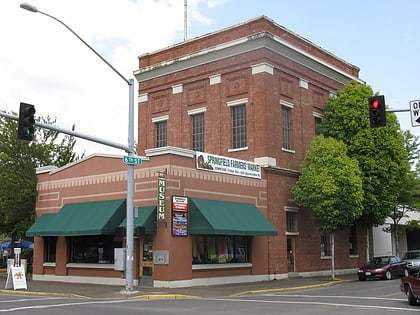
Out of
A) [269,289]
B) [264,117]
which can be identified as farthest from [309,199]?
[269,289]

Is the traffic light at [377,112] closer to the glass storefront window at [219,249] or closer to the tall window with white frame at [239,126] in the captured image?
the glass storefront window at [219,249]

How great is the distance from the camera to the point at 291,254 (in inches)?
1239

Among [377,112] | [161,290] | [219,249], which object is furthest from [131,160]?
[377,112]

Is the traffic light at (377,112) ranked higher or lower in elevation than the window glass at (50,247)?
higher

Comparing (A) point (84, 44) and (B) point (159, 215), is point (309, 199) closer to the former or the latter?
(B) point (159, 215)

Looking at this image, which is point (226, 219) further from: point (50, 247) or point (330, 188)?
point (50, 247)

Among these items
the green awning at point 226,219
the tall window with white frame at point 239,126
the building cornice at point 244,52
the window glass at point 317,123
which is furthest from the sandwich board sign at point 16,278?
the window glass at point 317,123

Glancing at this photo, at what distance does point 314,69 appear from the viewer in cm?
3572

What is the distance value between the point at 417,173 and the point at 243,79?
16.4 metres

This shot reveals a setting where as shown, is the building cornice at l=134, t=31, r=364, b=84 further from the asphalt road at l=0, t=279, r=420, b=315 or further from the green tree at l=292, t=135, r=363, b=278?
the asphalt road at l=0, t=279, r=420, b=315

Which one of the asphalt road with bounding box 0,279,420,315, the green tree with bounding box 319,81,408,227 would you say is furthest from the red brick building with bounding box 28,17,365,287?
the asphalt road with bounding box 0,279,420,315

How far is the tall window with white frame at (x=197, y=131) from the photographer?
1363 inches

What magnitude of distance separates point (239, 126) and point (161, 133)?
7.01 m

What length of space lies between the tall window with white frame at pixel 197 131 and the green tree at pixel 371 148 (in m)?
7.79
